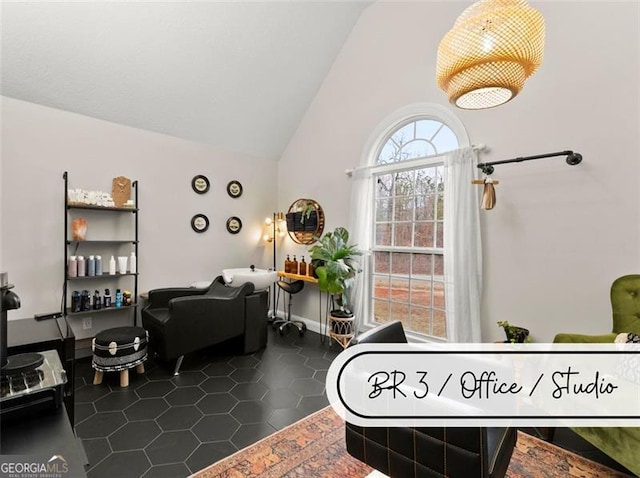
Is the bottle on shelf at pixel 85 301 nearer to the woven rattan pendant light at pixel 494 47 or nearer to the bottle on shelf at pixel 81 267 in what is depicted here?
the bottle on shelf at pixel 81 267

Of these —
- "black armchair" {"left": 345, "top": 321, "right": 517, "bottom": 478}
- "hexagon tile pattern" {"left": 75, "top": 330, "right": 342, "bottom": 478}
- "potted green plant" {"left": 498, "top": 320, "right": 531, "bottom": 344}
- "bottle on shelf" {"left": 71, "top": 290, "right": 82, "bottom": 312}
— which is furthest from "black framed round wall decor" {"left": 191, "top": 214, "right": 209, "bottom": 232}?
"potted green plant" {"left": 498, "top": 320, "right": 531, "bottom": 344}

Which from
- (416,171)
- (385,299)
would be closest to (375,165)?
(416,171)

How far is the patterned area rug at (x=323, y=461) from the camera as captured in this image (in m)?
1.73

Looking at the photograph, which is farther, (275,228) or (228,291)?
(275,228)

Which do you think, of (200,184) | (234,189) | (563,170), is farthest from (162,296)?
(563,170)

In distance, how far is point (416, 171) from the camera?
343 cm

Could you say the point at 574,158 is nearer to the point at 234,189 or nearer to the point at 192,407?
the point at 192,407

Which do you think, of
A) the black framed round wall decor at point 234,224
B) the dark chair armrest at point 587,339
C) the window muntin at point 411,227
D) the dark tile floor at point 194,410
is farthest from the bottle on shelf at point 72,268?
the dark chair armrest at point 587,339

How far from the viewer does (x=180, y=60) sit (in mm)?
3240

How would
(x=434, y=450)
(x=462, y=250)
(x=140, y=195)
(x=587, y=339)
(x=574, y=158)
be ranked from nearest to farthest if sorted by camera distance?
1. (x=434, y=450)
2. (x=587, y=339)
3. (x=574, y=158)
4. (x=462, y=250)
5. (x=140, y=195)

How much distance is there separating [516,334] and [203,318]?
2.79m

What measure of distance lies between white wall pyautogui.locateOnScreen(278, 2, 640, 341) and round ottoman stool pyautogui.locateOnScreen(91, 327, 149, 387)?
10.4 ft

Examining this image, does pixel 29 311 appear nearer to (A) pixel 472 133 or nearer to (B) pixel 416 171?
(B) pixel 416 171

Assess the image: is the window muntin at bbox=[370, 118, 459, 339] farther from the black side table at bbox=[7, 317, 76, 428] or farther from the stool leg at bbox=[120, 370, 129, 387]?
the black side table at bbox=[7, 317, 76, 428]
